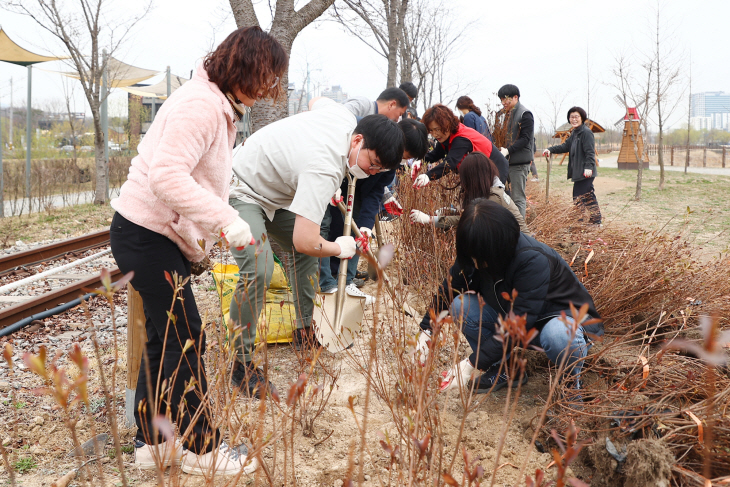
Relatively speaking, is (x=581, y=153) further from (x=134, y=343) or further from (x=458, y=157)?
(x=134, y=343)

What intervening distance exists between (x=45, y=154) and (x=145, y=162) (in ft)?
70.2

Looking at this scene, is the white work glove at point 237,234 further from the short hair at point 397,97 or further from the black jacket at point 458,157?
the black jacket at point 458,157

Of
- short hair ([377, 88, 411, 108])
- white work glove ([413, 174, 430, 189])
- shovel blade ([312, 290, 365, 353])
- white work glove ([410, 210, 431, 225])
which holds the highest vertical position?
short hair ([377, 88, 411, 108])

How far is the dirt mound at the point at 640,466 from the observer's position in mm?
1582

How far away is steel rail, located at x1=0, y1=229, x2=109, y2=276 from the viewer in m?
5.16

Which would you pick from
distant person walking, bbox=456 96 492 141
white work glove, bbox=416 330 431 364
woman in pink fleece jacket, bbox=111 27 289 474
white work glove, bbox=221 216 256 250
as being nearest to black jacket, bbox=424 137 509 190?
distant person walking, bbox=456 96 492 141

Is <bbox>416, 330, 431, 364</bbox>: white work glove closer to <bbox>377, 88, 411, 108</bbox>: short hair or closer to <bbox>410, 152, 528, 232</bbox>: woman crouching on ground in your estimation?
<bbox>410, 152, 528, 232</bbox>: woman crouching on ground

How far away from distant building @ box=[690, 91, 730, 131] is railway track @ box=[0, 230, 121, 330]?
55.2 feet

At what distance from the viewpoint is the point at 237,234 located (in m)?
1.62

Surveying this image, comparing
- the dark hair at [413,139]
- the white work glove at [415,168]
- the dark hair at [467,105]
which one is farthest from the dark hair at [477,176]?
the dark hair at [467,105]

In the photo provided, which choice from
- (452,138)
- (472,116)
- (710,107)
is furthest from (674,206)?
(710,107)

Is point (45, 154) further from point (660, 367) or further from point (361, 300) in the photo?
point (660, 367)

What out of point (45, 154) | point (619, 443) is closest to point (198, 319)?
point (619, 443)

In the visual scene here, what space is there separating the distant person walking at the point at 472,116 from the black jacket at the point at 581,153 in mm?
1250
